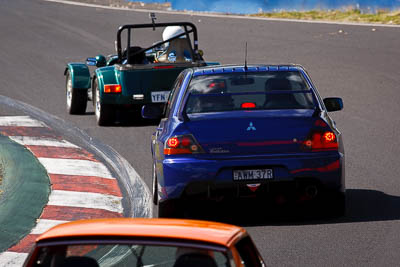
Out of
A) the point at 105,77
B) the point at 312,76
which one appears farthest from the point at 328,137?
the point at 312,76

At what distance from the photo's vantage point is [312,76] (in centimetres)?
2297

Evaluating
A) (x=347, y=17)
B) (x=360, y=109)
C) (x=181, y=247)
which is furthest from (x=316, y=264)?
(x=347, y=17)

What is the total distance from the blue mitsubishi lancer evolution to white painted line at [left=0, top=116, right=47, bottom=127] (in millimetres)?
7761

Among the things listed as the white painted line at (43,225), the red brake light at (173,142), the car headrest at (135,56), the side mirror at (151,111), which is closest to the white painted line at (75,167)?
the side mirror at (151,111)

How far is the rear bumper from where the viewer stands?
30.5 ft

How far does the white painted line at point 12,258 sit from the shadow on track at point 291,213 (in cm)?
168

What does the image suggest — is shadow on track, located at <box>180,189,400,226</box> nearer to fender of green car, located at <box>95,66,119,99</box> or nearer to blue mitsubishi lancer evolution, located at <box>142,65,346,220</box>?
blue mitsubishi lancer evolution, located at <box>142,65,346,220</box>

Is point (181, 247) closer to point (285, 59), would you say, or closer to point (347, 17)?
point (285, 59)

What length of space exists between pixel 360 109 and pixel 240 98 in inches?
342

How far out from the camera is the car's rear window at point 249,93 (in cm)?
986

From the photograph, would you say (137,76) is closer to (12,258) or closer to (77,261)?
(12,258)

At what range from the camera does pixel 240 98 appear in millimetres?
9992

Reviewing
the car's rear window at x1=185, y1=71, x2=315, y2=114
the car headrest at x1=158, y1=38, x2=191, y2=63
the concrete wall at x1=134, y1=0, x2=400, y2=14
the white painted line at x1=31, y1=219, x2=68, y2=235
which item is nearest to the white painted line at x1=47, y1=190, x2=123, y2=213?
the white painted line at x1=31, y1=219, x2=68, y2=235

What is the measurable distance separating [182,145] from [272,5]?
2965 cm
